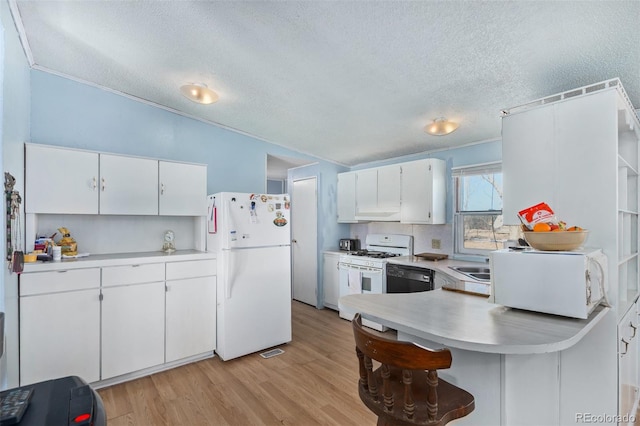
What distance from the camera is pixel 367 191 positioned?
14.4 feet

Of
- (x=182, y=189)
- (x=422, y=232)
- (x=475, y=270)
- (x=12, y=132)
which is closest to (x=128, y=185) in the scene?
(x=182, y=189)

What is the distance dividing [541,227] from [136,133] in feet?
11.8

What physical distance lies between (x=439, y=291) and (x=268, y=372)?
1799 mm

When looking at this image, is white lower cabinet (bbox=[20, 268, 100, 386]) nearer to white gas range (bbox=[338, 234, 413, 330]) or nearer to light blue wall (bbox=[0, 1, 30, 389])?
light blue wall (bbox=[0, 1, 30, 389])

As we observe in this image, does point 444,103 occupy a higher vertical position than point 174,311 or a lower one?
higher

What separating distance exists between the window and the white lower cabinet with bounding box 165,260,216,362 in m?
2.88

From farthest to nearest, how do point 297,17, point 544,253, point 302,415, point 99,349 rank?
point 99,349 < point 302,415 < point 297,17 < point 544,253

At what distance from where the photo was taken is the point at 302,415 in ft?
7.16

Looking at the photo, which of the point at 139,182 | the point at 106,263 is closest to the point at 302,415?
the point at 106,263

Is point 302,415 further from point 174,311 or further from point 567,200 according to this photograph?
point 567,200

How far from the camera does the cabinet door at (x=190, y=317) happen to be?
2.88 metres

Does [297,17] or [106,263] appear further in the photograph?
[106,263]

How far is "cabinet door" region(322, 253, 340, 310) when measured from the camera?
14.7 feet

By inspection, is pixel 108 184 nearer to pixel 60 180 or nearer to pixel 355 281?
pixel 60 180
